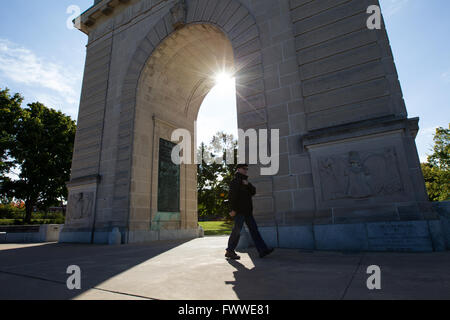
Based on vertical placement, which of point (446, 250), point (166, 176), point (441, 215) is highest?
point (166, 176)

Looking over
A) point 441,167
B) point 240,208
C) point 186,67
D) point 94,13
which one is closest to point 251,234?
point 240,208

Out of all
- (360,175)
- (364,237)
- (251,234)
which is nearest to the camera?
(251,234)

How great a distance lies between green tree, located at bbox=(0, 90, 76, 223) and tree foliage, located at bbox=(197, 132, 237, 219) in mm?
14733

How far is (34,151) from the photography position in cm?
2441

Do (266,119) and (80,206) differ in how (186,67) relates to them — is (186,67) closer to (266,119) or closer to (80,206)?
(266,119)

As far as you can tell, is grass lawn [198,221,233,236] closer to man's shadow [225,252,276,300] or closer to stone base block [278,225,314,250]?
stone base block [278,225,314,250]

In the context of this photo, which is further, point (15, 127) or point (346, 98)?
point (15, 127)

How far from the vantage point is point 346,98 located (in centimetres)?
662

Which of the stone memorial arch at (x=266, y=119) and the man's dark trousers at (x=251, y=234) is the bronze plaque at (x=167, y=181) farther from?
the man's dark trousers at (x=251, y=234)

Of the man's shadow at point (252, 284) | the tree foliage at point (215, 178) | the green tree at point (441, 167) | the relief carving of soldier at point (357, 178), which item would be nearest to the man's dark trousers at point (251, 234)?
the man's shadow at point (252, 284)

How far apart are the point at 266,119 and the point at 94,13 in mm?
13244
